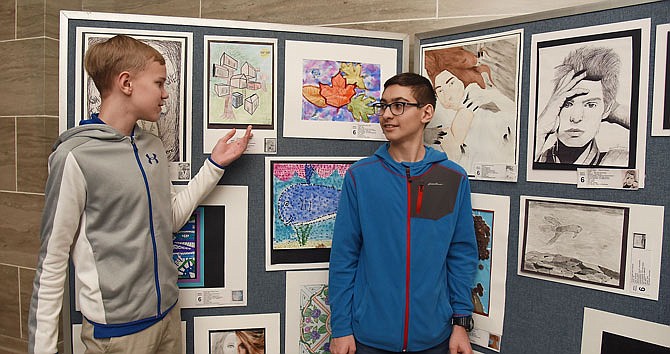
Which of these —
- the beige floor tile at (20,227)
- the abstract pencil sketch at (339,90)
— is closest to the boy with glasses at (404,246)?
the abstract pencil sketch at (339,90)

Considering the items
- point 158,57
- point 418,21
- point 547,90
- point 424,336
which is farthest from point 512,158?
point 158,57

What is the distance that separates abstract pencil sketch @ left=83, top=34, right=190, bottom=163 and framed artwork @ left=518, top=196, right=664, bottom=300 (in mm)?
965

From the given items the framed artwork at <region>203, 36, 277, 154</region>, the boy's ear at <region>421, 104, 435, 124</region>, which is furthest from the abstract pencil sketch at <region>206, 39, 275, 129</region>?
the boy's ear at <region>421, 104, 435, 124</region>

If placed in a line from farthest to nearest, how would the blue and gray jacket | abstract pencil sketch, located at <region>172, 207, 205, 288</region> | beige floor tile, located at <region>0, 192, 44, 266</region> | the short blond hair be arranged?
beige floor tile, located at <region>0, 192, 44, 266</region>
abstract pencil sketch, located at <region>172, 207, 205, 288</region>
the blue and gray jacket
the short blond hair

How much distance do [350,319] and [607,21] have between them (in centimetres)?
100

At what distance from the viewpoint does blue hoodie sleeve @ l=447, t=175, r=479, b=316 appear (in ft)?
4.58

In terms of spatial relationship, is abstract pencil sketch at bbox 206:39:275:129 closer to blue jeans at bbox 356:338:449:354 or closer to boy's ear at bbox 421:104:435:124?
boy's ear at bbox 421:104:435:124

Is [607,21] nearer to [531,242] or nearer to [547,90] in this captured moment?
[547,90]

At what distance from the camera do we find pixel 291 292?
4.94 feet

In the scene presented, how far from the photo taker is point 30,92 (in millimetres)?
2084

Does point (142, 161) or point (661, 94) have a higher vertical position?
point (661, 94)

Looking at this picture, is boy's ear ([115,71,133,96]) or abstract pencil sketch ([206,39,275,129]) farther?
abstract pencil sketch ([206,39,275,129])

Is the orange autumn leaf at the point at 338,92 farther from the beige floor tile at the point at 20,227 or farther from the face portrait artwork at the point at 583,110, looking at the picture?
the beige floor tile at the point at 20,227

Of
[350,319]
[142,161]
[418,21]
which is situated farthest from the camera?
[418,21]
